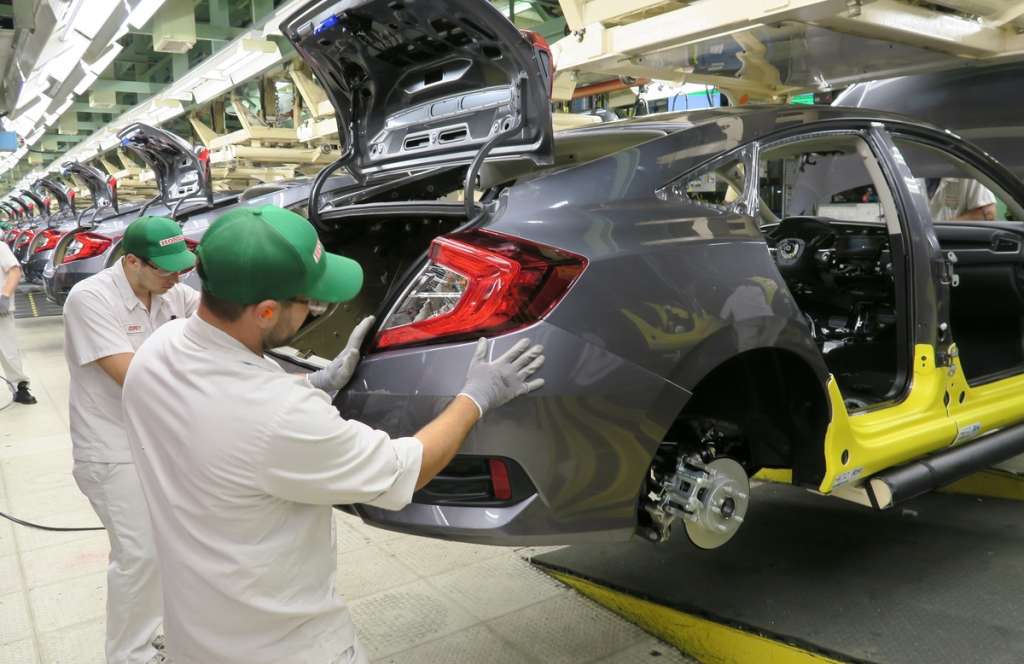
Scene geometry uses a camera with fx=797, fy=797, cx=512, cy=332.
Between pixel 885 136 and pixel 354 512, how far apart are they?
195 cm

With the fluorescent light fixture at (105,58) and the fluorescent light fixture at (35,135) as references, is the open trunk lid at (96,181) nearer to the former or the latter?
the fluorescent light fixture at (105,58)

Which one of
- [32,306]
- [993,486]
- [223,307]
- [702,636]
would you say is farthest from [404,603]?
[32,306]

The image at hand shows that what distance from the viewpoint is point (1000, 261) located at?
3.06 meters

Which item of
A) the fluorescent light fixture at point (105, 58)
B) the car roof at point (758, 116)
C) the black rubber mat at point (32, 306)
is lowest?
the black rubber mat at point (32, 306)

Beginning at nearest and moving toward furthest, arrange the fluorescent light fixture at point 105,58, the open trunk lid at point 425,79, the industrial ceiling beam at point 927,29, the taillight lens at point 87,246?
the open trunk lid at point 425,79 < the industrial ceiling beam at point 927,29 < the taillight lens at point 87,246 < the fluorescent light fixture at point 105,58

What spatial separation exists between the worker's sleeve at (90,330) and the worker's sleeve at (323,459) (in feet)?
3.97

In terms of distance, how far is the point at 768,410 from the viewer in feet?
7.19

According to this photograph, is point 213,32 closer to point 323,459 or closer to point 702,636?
point 702,636

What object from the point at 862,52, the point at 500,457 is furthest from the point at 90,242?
the point at 500,457

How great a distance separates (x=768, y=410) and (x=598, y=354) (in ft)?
2.66

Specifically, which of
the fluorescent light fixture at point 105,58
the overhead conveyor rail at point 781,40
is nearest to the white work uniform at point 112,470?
the overhead conveyor rail at point 781,40

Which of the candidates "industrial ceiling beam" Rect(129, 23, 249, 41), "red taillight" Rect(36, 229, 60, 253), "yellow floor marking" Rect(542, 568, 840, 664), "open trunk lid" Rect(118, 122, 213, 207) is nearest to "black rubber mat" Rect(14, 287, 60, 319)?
"red taillight" Rect(36, 229, 60, 253)

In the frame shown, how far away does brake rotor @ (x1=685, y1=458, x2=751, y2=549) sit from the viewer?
185 centimetres

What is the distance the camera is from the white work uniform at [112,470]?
86.1 inches
